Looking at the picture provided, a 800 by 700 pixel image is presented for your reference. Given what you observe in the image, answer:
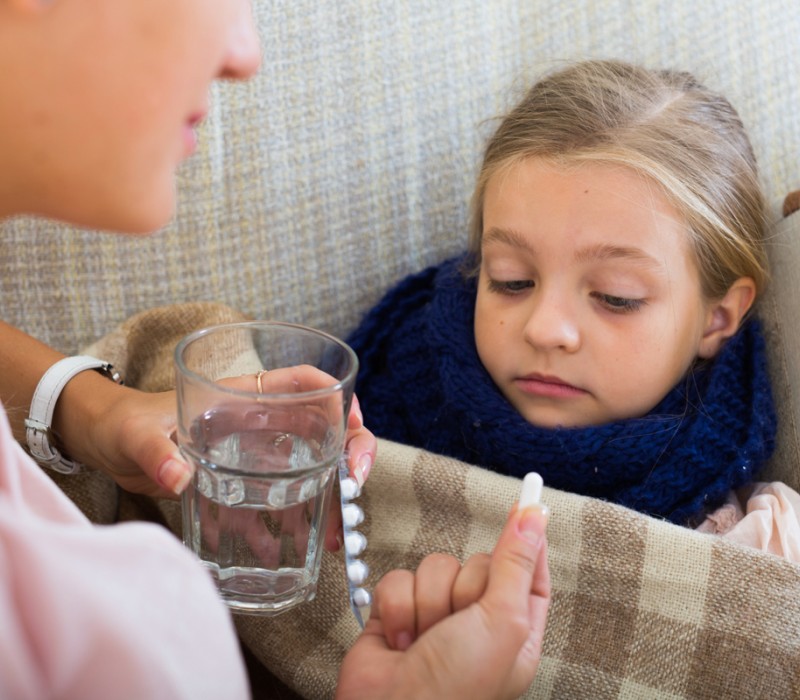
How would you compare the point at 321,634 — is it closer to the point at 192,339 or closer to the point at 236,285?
the point at 192,339

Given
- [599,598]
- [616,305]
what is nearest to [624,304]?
[616,305]

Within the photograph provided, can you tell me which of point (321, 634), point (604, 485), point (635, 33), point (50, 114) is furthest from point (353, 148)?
point (50, 114)

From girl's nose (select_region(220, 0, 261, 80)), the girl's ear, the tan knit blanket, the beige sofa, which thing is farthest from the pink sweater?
the girl's ear

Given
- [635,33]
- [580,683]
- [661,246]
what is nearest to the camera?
[580,683]

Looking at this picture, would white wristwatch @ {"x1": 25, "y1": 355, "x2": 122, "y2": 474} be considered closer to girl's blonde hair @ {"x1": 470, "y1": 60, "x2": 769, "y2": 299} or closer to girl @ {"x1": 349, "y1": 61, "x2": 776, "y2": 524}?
girl @ {"x1": 349, "y1": 61, "x2": 776, "y2": 524}

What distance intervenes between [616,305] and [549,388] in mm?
129

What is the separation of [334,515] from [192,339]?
0.26m

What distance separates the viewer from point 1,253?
4.07 ft

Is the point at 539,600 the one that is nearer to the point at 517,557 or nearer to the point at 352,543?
the point at 517,557

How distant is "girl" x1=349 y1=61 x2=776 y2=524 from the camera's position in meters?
1.09

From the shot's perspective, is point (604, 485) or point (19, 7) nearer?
point (19, 7)

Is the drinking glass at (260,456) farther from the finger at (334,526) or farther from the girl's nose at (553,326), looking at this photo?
the girl's nose at (553,326)

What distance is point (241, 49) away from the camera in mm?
617

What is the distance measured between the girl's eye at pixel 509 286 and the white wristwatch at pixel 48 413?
0.50 meters
